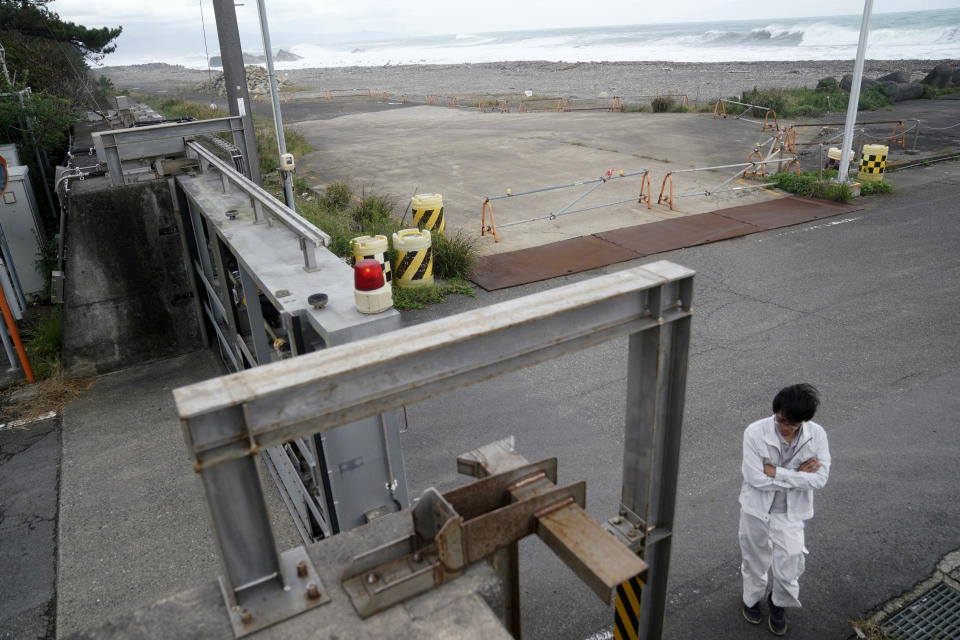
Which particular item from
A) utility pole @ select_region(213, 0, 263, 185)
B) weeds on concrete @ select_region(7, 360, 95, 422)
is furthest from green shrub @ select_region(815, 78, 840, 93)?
weeds on concrete @ select_region(7, 360, 95, 422)

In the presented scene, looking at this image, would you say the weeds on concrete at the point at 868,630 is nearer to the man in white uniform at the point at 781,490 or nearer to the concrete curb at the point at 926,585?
the concrete curb at the point at 926,585

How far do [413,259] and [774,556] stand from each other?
692 centimetres

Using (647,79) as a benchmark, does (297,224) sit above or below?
above

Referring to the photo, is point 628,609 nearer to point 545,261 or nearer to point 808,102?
point 545,261

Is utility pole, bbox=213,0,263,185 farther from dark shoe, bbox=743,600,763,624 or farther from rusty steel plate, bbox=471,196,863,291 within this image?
dark shoe, bbox=743,600,763,624

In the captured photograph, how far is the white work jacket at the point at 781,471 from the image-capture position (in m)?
4.21

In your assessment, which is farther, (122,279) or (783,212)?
(783,212)

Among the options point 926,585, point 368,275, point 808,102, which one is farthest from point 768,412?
point 808,102

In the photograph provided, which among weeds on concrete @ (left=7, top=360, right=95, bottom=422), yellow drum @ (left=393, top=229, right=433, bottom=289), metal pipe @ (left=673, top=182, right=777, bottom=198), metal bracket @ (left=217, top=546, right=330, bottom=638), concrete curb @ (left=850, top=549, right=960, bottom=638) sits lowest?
concrete curb @ (left=850, top=549, right=960, bottom=638)

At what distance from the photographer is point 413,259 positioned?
10133 mm

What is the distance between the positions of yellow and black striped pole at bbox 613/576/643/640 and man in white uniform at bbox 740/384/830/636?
1.31 m

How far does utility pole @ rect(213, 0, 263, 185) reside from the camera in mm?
10695

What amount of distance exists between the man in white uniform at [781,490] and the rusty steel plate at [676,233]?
25.1ft

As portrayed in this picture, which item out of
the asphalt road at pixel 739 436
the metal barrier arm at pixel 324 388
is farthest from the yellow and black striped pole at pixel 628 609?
the metal barrier arm at pixel 324 388
